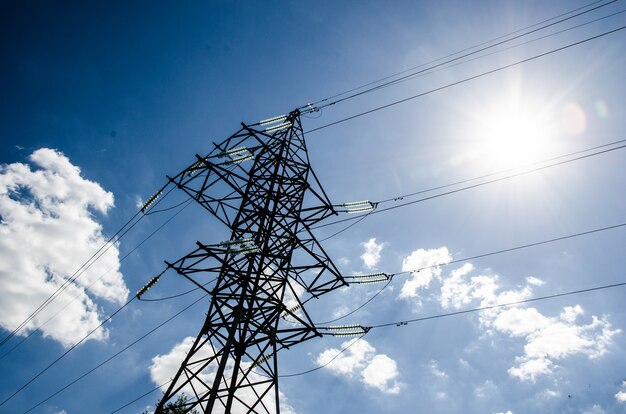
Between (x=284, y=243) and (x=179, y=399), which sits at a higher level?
(x=179, y=399)

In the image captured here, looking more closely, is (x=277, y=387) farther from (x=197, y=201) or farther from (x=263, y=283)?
(x=197, y=201)

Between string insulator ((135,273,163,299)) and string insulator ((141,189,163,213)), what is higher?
string insulator ((141,189,163,213))

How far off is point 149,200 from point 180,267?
17.1 ft

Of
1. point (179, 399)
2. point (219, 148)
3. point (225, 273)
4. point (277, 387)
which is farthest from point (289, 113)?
point (179, 399)

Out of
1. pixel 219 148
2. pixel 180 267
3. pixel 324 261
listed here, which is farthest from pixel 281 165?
pixel 180 267

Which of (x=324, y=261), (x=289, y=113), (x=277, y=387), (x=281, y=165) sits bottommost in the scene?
(x=277, y=387)

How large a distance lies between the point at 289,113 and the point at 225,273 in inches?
316

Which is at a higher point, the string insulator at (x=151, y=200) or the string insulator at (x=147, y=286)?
the string insulator at (x=151, y=200)

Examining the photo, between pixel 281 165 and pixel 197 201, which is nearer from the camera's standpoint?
pixel 197 201

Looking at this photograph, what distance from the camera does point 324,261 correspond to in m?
11.0

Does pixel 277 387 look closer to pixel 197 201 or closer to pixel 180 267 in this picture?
pixel 180 267

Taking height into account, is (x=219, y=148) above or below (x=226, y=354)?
above

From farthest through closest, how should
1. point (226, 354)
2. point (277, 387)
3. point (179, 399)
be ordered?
point (179, 399)
point (277, 387)
point (226, 354)

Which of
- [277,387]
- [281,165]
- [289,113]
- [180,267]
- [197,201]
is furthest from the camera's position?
[289,113]
